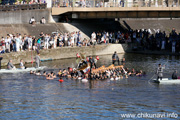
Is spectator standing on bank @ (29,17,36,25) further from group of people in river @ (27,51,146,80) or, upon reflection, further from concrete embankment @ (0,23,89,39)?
group of people in river @ (27,51,146,80)

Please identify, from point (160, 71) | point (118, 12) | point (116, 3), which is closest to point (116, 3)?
point (116, 3)

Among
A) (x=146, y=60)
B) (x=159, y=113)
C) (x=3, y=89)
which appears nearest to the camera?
(x=159, y=113)

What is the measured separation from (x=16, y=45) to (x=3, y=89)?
44.6ft

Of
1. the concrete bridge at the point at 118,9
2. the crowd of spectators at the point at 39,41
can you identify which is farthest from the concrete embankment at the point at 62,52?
the concrete bridge at the point at 118,9

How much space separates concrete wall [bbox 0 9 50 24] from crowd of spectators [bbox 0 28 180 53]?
4.42 metres

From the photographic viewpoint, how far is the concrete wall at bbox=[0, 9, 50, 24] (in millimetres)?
59844

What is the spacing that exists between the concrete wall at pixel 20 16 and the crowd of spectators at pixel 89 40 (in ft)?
14.5

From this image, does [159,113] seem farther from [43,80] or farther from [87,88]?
[43,80]

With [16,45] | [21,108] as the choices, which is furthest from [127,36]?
[21,108]

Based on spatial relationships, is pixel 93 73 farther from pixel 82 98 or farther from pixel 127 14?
pixel 127 14

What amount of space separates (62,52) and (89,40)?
286 inches

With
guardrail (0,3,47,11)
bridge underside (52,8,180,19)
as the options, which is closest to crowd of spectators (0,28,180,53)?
bridge underside (52,8,180,19)

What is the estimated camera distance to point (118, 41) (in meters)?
65.0

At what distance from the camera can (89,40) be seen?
62.5m
